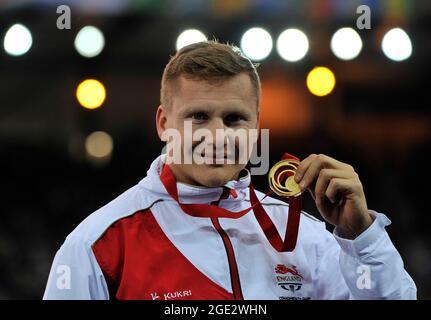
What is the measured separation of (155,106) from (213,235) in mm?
6213

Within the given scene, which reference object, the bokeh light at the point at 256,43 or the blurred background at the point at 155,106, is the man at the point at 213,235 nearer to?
the bokeh light at the point at 256,43

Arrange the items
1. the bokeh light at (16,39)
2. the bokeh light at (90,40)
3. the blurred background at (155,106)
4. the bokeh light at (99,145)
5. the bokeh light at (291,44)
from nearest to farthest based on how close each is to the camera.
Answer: the bokeh light at (16,39) → the bokeh light at (291,44) → the bokeh light at (90,40) → the blurred background at (155,106) → the bokeh light at (99,145)

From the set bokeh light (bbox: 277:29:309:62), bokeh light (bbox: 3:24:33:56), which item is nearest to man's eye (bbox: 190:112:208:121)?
bokeh light (bbox: 3:24:33:56)

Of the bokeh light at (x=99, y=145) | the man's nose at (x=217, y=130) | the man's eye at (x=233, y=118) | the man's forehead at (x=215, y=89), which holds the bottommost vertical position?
the bokeh light at (x=99, y=145)

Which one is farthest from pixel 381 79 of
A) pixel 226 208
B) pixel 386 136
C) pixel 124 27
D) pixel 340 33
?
pixel 226 208

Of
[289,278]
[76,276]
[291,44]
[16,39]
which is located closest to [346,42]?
[291,44]

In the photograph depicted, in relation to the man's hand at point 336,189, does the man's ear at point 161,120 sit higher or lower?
higher

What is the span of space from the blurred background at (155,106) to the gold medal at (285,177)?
4163 millimetres

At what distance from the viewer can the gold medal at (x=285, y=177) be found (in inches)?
98.3

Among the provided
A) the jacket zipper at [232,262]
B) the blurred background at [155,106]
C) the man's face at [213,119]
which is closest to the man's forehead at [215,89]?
the man's face at [213,119]

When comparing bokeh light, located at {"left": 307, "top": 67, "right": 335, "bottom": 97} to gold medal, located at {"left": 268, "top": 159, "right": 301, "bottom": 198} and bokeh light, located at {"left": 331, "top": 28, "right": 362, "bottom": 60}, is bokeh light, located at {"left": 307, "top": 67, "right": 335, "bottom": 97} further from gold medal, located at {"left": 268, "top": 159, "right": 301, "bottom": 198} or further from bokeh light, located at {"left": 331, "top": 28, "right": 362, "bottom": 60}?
gold medal, located at {"left": 268, "top": 159, "right": 301, "bottom": 198}

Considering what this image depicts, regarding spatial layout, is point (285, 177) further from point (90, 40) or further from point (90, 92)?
point (90, 92)

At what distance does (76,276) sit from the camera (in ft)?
7.93

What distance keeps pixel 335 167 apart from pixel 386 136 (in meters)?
7.15
